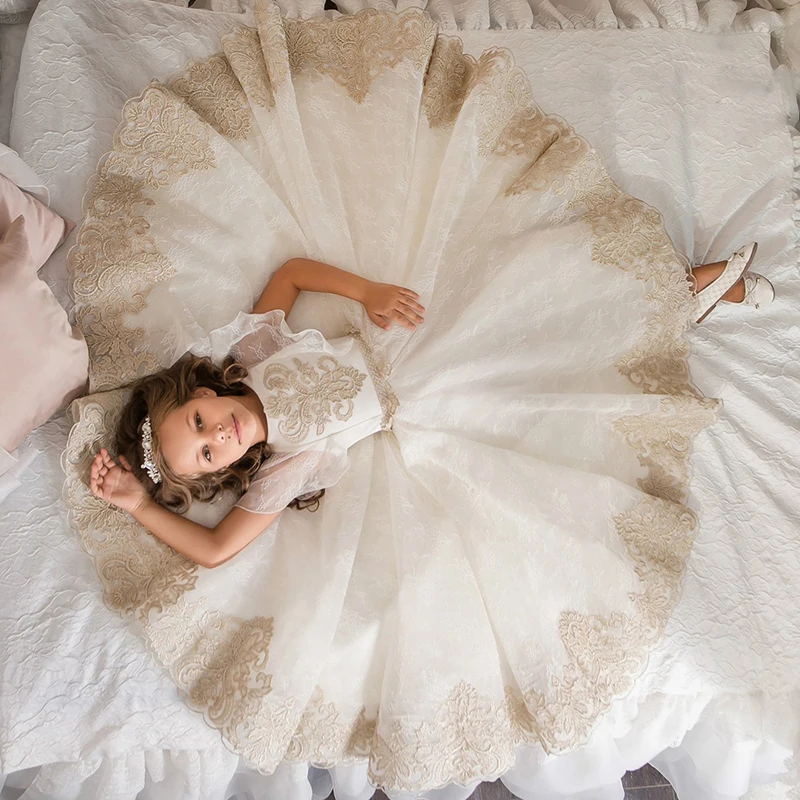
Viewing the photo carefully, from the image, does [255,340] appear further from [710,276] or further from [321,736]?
[710,276]

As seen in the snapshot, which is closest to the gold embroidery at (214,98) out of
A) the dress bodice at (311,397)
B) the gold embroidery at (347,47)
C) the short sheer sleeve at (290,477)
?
the gold embroidery at (347,47)

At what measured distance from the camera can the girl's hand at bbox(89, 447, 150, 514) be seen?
1.41 metres

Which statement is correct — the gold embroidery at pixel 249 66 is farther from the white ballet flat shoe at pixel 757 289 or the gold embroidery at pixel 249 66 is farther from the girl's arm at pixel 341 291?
the white ballet flat shoe at pixel 757 289

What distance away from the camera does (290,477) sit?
1501 millimetres

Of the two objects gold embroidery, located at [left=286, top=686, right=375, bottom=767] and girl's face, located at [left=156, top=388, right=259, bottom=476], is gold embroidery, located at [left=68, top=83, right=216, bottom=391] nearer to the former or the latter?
girl's face, located at [left=156, top=388, right=259, bottom=476]

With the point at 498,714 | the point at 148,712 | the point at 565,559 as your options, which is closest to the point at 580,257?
the point at 565,559

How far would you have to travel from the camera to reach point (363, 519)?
152cm

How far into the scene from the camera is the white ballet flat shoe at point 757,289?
164 cm

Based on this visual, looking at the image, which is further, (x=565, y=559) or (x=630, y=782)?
(x=630, y=782)

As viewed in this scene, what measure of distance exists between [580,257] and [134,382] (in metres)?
0.96

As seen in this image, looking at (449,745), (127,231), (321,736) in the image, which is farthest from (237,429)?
(449,745)

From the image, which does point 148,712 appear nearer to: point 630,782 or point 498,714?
point 498,714

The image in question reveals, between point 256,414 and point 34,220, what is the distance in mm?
574

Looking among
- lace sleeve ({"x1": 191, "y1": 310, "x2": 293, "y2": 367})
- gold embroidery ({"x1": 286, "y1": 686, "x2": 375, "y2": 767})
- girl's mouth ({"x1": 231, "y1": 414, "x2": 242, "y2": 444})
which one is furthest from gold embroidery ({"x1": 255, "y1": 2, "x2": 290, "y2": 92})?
gold embroidery ({"x1": 286, "y1": 686, "x2": 375, "y2": 767})
